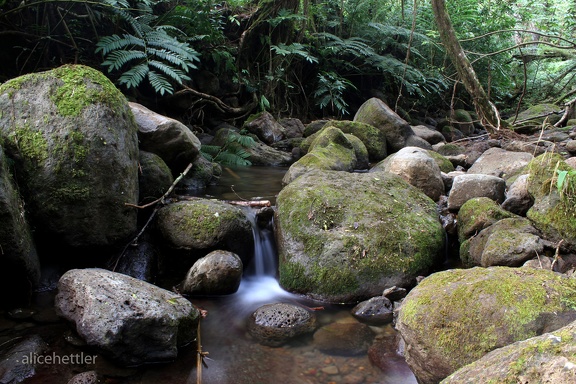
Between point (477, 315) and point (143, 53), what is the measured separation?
19.2ft

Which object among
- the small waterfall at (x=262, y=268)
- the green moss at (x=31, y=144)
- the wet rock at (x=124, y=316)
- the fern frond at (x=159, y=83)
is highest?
the fern frond at (x=159, y=83)

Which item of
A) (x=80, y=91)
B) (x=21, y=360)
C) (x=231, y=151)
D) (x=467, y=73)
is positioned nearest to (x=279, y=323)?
(x=21, y=360)

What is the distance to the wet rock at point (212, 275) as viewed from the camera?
11.2ft

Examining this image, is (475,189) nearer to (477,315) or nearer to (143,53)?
(477,315)

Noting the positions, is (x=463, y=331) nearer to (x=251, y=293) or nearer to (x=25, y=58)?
(x=251, y=293)

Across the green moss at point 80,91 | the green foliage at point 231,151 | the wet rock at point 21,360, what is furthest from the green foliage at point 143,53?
the wet rock at point 21,360

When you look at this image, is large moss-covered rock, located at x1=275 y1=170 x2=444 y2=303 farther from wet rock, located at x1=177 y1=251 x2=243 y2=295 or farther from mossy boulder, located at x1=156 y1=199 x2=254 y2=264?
wet rock, located at x1=177 y1=251 x2=243 y2=295

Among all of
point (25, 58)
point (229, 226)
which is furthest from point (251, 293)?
point (25, 58)

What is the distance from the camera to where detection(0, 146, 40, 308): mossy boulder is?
2.73 metres

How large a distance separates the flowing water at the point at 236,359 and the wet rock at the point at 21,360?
0.18 feet

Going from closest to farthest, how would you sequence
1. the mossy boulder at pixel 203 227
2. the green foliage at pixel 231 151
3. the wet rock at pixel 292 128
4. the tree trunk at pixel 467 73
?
1. the mossy boulder at pixel 203 227
2. the tree trunk at pixel 467 73
3. the green foliage at pixel 231 151
4. the wet rock at pixel 292 128

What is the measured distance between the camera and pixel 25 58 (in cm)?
615

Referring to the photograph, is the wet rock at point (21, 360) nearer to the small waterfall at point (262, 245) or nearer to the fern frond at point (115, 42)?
the small waterfall at point (262, 245)

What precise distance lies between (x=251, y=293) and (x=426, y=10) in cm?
1308
